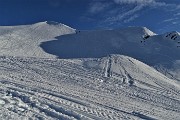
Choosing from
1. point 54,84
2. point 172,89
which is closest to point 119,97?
point 54,84

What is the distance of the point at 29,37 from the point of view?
124 ft

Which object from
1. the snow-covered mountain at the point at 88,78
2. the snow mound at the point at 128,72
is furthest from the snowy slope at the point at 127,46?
the snow mound at the point at 128,72

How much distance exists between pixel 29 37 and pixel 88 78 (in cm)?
1932

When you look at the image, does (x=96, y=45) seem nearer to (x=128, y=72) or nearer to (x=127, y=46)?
(x=127, y=46)

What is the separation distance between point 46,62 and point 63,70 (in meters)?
2.89

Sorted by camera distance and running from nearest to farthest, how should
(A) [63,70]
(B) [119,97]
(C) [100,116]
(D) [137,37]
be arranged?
(C) [100,116], (B) [119,97], (A) [63,70], (D) [137,37]

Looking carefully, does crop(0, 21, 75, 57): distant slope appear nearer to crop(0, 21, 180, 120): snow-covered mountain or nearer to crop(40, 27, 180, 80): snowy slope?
crop(0, 21, 180, 120): snow-covered mountain

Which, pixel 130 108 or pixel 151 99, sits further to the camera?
pixel 151 99

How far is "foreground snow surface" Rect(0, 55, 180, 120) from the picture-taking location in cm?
1263

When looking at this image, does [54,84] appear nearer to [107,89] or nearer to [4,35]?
[107,89]

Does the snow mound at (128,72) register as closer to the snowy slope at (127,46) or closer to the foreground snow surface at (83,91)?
the foreground snow surface at (83,91)

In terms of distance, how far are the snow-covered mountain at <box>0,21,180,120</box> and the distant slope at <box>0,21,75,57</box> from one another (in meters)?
0.09

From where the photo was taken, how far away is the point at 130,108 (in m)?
14.6

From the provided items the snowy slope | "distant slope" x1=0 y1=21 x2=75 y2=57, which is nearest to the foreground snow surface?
"distant slope" x1=0 y1=21 x2=75 y2=57
